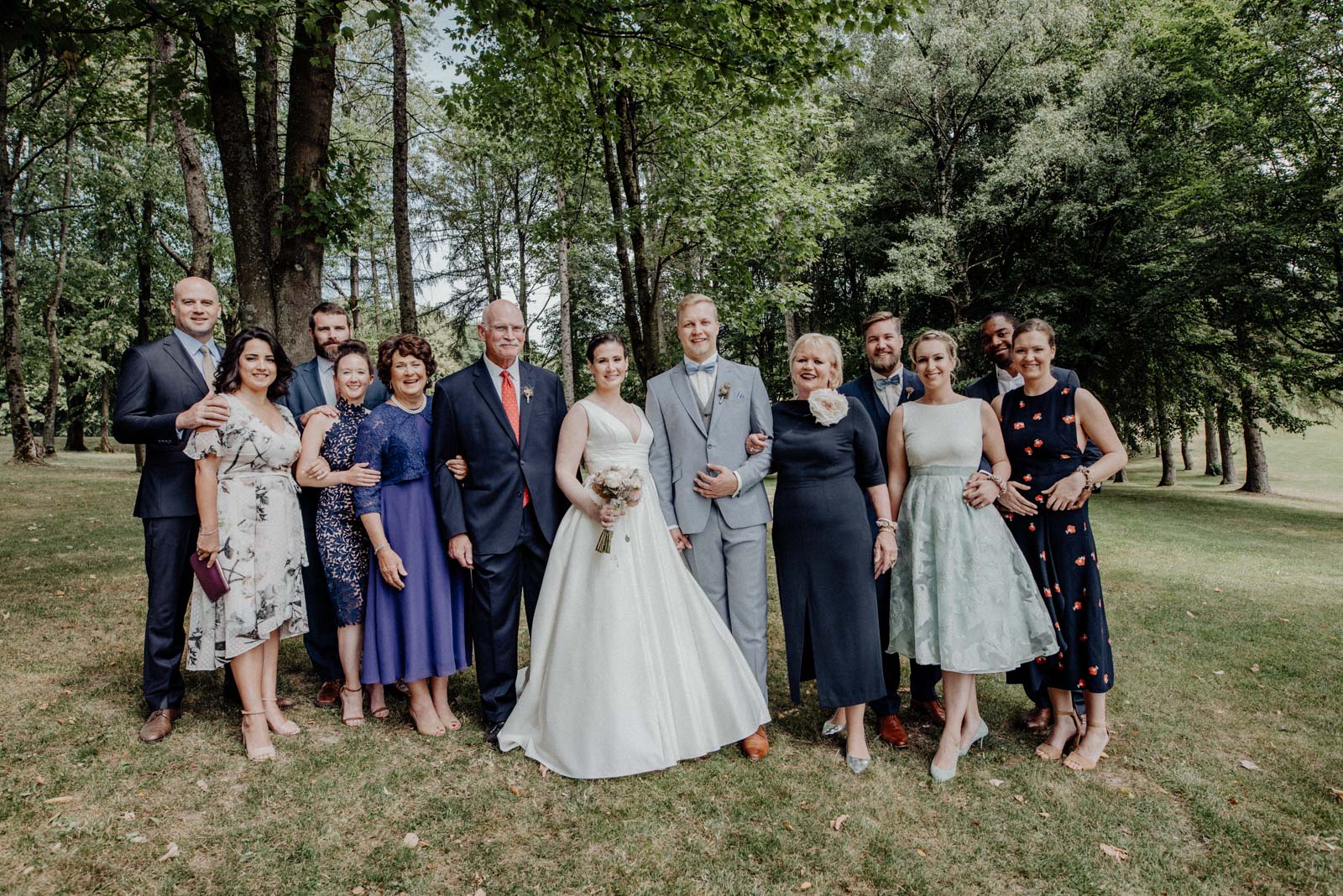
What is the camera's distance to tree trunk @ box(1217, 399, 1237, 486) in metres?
18.1

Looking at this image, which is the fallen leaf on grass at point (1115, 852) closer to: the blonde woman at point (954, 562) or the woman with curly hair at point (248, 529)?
the blonde woman at point (954, 562)

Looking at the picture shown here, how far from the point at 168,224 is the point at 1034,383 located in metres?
21.9

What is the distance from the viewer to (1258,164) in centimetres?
1527

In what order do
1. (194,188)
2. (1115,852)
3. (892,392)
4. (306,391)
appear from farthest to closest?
(194,188), (306,391), (892,392), (1115,852)

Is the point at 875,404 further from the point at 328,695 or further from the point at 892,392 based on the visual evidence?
the point at 328,695

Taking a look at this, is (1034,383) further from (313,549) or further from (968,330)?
(968,330)

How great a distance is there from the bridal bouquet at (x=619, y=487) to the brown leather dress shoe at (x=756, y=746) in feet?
5.10

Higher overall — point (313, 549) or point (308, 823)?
point (313, 549)

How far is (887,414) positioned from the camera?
15.2 feet

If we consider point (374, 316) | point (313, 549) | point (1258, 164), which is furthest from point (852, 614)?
point (374, 316)

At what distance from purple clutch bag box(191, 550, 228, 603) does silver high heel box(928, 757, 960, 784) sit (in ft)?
13.1

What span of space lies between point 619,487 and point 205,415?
86.1 inches

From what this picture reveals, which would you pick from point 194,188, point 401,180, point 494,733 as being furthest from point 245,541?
point 194,188

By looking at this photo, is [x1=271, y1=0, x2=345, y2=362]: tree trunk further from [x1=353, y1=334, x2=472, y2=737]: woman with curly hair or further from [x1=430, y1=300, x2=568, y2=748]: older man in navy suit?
[x1=430, y1=300, x2=568, y2=748]: older man in navy suit
